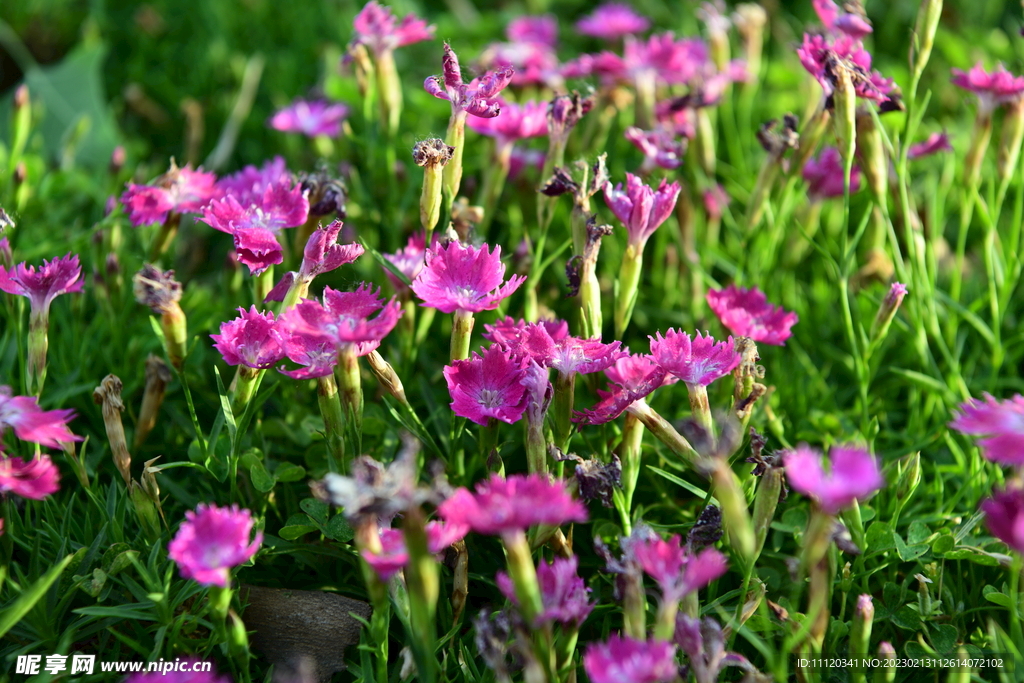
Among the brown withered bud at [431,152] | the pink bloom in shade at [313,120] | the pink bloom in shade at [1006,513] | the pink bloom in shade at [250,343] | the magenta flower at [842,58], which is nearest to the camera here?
the pink bloom in shade at [1006,513]

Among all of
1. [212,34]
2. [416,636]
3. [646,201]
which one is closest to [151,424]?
[416,636]

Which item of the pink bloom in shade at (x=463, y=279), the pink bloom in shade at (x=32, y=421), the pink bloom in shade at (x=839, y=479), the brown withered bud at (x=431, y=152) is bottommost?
the pink bloom in shade at (x=32, y=421)

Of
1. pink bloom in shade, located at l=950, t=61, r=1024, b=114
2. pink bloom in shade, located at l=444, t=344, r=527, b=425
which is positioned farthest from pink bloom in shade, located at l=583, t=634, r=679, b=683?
pink bloom in shade, located at l=950, t=61, r=1024, b=114

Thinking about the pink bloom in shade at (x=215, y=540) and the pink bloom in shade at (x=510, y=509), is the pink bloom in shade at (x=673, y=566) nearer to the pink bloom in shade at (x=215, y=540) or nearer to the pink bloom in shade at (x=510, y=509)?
the pink bloom in shade at (x=510, y=509)

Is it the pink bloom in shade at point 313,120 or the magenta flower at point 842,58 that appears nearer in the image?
the magenta flower at point 842,58

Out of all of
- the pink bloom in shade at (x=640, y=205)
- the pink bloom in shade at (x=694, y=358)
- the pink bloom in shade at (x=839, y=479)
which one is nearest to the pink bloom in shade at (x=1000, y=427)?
the pink bloom in shade at (x=839, y=479)

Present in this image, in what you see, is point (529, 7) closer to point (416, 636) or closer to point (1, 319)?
point (1, 319)
